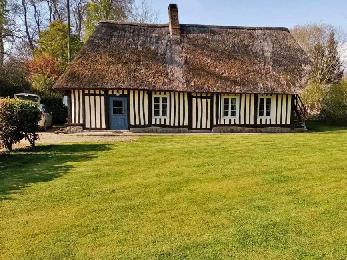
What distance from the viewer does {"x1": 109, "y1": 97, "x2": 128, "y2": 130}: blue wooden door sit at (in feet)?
55.4

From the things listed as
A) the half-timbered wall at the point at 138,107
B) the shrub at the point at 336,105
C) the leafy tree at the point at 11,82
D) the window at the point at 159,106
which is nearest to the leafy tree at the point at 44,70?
the leafy tree at the point at 11,82

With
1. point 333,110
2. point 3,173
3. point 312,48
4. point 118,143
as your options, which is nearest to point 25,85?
point 118,143

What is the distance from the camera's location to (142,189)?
6742mm

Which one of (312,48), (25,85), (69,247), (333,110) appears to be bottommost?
(69,247)

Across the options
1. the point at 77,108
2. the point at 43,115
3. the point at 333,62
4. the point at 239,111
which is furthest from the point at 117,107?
the point at 333,62

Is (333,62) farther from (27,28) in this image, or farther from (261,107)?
(27,28)

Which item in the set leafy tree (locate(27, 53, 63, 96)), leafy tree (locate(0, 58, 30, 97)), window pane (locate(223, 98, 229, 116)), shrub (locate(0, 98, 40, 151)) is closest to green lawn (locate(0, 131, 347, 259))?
shrub (locate(0, 98, 40, 151))

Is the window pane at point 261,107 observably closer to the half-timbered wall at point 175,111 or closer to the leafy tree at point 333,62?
the half-timbered wall at point 175,111

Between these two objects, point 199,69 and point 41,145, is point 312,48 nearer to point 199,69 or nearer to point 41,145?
point 199,69

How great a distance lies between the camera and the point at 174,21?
19.3m

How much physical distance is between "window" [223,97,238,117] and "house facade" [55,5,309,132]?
0.15 feet

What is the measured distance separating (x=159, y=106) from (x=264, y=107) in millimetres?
4864

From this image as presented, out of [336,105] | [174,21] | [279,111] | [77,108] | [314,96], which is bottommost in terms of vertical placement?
[279,111]

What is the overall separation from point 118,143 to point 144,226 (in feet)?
25.5
